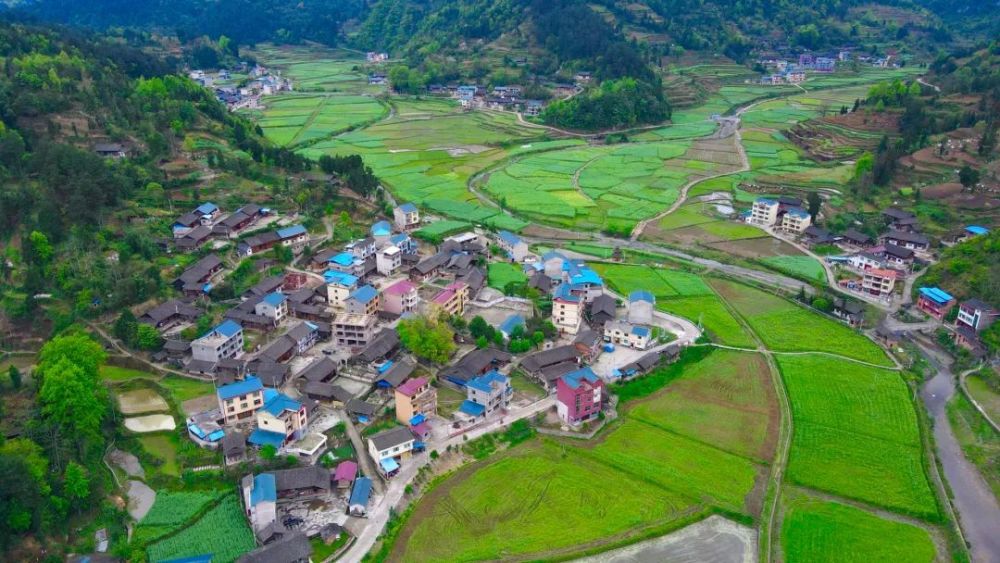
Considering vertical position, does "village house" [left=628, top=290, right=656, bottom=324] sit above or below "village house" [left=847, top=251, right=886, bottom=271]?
below

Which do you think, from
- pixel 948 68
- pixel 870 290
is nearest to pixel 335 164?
pixel 870 290

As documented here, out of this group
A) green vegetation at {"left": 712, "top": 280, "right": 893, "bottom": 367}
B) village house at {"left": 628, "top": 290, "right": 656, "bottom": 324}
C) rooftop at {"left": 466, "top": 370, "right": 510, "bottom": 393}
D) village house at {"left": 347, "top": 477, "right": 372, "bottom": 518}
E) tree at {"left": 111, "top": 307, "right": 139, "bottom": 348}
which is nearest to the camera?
village house at {"left": 347, "top": 477, "right": 372, "bottom": 518}

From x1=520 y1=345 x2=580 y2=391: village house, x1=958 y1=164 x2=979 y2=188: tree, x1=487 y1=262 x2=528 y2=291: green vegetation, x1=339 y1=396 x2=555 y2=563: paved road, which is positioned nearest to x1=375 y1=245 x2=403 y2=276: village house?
x1=487 y1=262 x2=528 y2=291: green vegetation

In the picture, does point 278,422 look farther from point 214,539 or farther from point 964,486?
point 964,486

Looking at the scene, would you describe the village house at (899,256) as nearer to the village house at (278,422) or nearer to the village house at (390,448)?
the village house at (390,448)

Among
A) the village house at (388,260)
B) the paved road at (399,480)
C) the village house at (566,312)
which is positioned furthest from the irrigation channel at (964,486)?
the village house at (388,260)

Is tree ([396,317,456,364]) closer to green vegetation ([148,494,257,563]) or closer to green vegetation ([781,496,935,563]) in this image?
green vegetation ([148,494,257,563])
